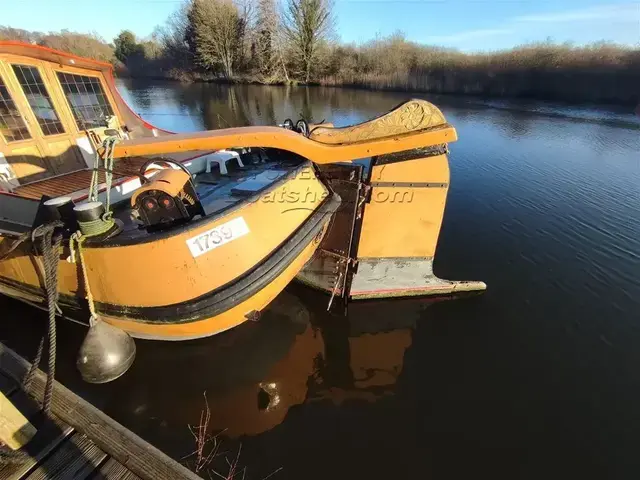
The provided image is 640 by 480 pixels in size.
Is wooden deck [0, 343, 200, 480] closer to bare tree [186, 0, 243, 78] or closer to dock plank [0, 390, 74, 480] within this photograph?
dock plank [0, 390, 74, 480]

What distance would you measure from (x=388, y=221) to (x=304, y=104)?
23.2m

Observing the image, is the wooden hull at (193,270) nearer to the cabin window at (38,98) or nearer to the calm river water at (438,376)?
the calm river water at (438,376)

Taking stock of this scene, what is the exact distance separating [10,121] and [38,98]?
55 cm

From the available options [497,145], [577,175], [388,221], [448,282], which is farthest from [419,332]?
[497,145]

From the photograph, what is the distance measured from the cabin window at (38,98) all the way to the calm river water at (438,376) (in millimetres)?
2863

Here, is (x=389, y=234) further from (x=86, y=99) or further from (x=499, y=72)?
(x=499, y=72)

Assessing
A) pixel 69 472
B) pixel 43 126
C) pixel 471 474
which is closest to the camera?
pixel 69 472

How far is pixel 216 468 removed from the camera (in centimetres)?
301

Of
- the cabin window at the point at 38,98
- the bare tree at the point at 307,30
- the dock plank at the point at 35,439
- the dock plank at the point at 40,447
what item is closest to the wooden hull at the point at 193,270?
the dock plank at the point at 35,439

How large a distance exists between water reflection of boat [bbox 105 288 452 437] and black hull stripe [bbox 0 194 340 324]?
923mm

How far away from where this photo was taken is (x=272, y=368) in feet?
13.3

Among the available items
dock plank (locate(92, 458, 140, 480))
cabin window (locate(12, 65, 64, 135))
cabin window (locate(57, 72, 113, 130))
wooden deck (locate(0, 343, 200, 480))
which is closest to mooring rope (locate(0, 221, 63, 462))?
wooden deck (locate(0, 343, 200, 480))

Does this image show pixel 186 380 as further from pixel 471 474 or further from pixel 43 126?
pixel 43 126

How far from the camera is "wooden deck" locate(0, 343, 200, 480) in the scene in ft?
7.42
